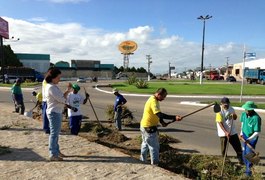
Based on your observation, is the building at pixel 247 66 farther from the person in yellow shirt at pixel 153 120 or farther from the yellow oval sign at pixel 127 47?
the person in yellow shirt at pixel 153 120

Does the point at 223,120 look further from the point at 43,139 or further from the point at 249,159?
the point at 43,139

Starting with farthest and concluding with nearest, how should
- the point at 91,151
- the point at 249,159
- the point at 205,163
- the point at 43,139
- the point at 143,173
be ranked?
the point at 43,139 → the point at 91,151 → the point at 205,163 → the point at 249,159 → the point at 143,173

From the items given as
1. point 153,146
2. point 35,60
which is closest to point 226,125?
point 153,146

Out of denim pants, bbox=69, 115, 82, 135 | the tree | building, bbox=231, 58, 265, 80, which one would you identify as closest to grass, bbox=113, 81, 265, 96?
denim pants, bbox=69, 115, 82, 135

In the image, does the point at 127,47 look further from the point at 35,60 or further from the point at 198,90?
the point at 198,90

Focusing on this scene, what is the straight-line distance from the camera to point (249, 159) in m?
6.82

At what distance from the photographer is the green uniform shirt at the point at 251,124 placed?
23.9 ft

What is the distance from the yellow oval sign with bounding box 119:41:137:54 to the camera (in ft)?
300

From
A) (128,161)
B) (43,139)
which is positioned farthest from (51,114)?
(43,139)

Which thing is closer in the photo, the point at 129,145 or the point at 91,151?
the point at 91,151

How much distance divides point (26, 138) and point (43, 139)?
47cm

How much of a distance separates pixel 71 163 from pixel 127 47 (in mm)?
85759

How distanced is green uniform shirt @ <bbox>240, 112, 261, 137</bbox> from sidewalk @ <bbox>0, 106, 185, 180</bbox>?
77.3 inches

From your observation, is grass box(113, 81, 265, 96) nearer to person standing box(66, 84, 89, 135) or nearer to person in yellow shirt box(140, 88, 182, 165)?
person standing box(66, 84, 89, 135)
